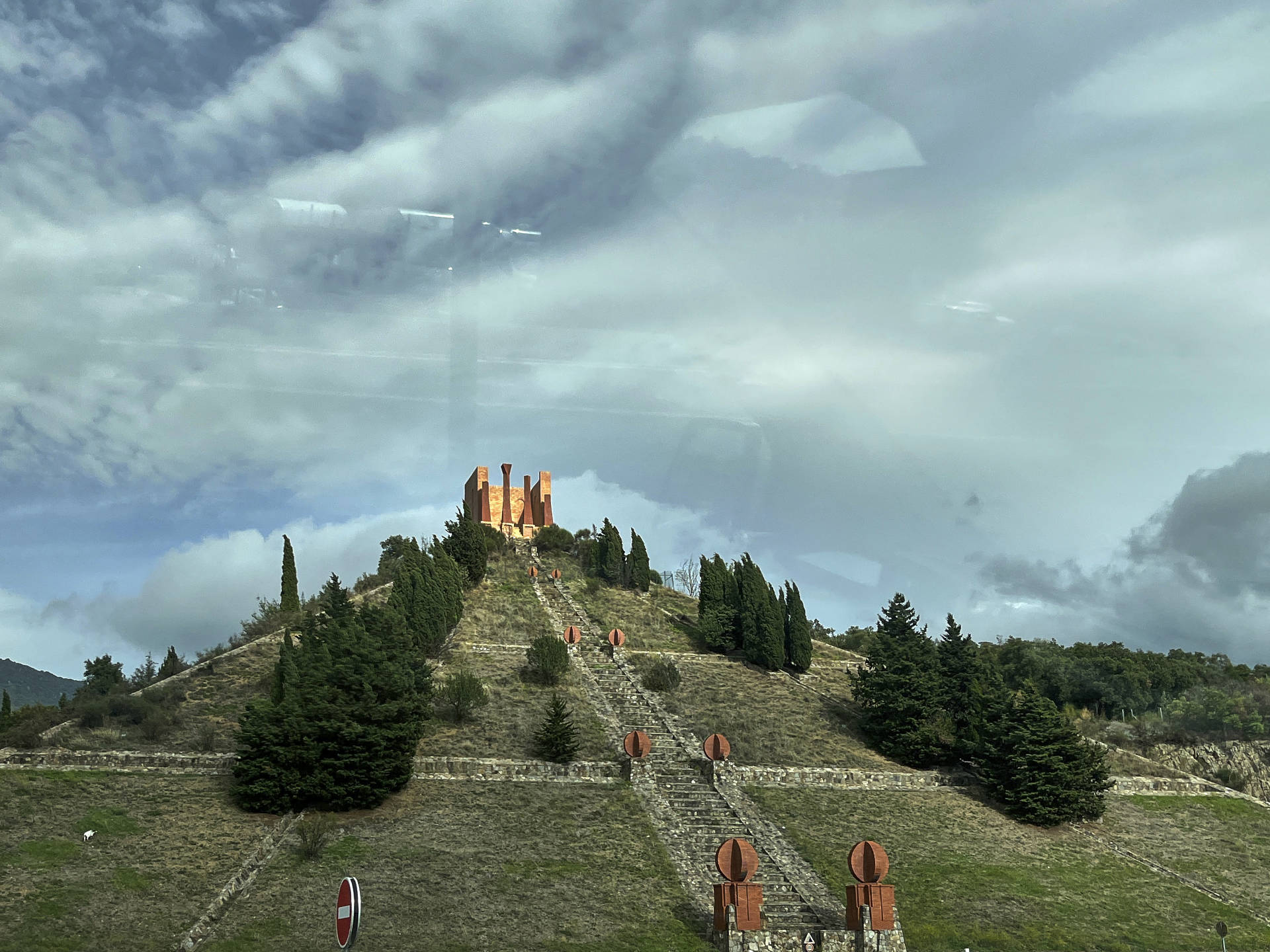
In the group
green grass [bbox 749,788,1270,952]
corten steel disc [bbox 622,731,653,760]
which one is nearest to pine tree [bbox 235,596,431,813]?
corten steel disc [bbox 622,731,653,760]

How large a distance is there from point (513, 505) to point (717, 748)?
4229cm

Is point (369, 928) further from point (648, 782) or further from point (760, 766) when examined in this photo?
point (760, 766)

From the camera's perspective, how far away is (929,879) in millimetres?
21438

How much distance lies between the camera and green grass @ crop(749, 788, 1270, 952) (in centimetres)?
1928

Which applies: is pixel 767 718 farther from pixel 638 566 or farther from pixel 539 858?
pixel 638 566

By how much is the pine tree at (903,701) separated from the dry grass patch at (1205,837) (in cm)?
547

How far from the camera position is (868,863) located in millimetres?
18047

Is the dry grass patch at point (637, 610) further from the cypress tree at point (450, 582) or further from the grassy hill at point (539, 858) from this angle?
the grassy hill at point (539, 858)

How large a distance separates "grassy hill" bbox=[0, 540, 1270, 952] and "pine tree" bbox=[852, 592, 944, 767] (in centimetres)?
90

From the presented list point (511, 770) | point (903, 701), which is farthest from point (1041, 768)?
point (511, 770)

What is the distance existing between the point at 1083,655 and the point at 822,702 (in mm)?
22427

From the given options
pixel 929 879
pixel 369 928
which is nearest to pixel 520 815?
pixel 369 928

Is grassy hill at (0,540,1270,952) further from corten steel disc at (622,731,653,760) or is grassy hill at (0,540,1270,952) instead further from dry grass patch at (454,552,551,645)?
dry grass patch at (454,552,551,645)

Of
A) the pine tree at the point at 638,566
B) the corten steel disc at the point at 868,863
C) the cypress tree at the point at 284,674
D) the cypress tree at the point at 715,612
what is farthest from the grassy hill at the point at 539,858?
the pine tree at the point at 638,566
